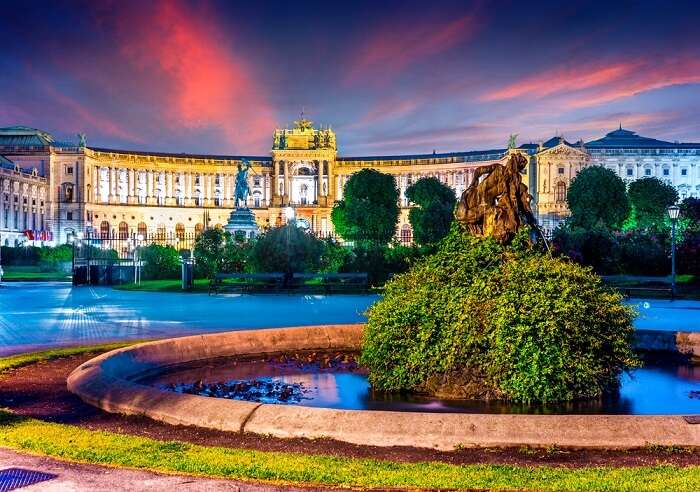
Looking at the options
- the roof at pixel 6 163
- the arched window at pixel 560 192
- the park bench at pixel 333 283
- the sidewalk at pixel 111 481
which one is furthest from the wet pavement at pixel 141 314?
the arched window at pixel 560 192

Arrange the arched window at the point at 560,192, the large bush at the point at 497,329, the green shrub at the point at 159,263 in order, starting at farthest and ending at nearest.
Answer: the arched window at the point at 560,192 → the green shrub at the point at 159,263 → the large bush at the point at 497,329

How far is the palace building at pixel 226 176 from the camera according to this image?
120688mm

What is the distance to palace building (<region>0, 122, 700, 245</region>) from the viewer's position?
12069 centimetres

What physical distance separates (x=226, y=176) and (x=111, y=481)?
136 m

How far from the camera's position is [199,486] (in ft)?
21.1

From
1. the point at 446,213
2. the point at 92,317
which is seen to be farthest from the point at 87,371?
the point at 446,213

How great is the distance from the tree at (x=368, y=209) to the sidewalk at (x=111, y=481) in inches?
3146

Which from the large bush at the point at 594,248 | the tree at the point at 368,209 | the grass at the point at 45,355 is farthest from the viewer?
the tree at the point at 368,209

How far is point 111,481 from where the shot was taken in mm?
6598

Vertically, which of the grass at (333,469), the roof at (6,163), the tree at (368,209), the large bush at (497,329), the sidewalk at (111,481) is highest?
the roof at (6,163)

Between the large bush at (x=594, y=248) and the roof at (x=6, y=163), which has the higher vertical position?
the roof at (x=6, y=163)

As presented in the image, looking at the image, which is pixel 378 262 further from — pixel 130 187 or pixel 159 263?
pixel 130 187

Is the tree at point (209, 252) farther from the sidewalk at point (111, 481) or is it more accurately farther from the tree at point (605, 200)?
the tree at point (605, 200)

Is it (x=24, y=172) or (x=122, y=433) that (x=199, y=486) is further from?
(x=24, y=172)
